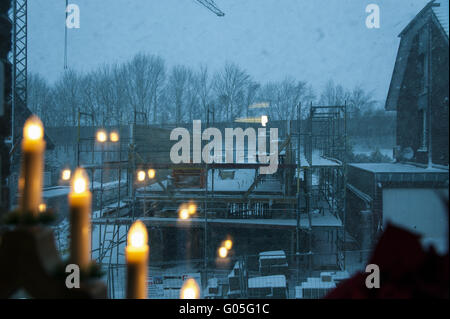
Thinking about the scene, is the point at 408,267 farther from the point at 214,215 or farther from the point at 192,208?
the point at 192,208

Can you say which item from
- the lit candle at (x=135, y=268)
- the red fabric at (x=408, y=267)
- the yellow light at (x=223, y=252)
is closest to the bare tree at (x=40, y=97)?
the lit candle at (x=135, y=268)

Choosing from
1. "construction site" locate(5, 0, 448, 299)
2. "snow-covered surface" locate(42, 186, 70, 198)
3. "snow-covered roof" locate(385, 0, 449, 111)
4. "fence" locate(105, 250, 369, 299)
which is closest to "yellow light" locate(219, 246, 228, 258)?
"construction site" locate(5, 0, 448, 299)

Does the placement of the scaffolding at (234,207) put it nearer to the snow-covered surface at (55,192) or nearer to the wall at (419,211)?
the snow-covered surface at (55,192)

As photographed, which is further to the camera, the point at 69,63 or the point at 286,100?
the point at 286,100

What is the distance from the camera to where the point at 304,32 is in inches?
149

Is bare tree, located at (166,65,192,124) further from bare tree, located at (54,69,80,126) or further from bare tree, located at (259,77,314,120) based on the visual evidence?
bare tree, located at (54,69,80,126)

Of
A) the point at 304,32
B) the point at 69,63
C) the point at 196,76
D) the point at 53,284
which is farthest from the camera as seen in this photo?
the point at 196,76

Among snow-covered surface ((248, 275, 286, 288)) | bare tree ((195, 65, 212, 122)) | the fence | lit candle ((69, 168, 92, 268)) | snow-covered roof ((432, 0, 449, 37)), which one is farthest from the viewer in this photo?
bare tree ((195, 65, 212, 122))

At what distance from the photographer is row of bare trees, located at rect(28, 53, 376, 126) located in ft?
26.1

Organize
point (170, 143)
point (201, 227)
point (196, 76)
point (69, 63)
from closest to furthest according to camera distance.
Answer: point (69, 63), point (201, 227), point (170, 143), point (196, 76)

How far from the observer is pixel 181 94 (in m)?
10.7
